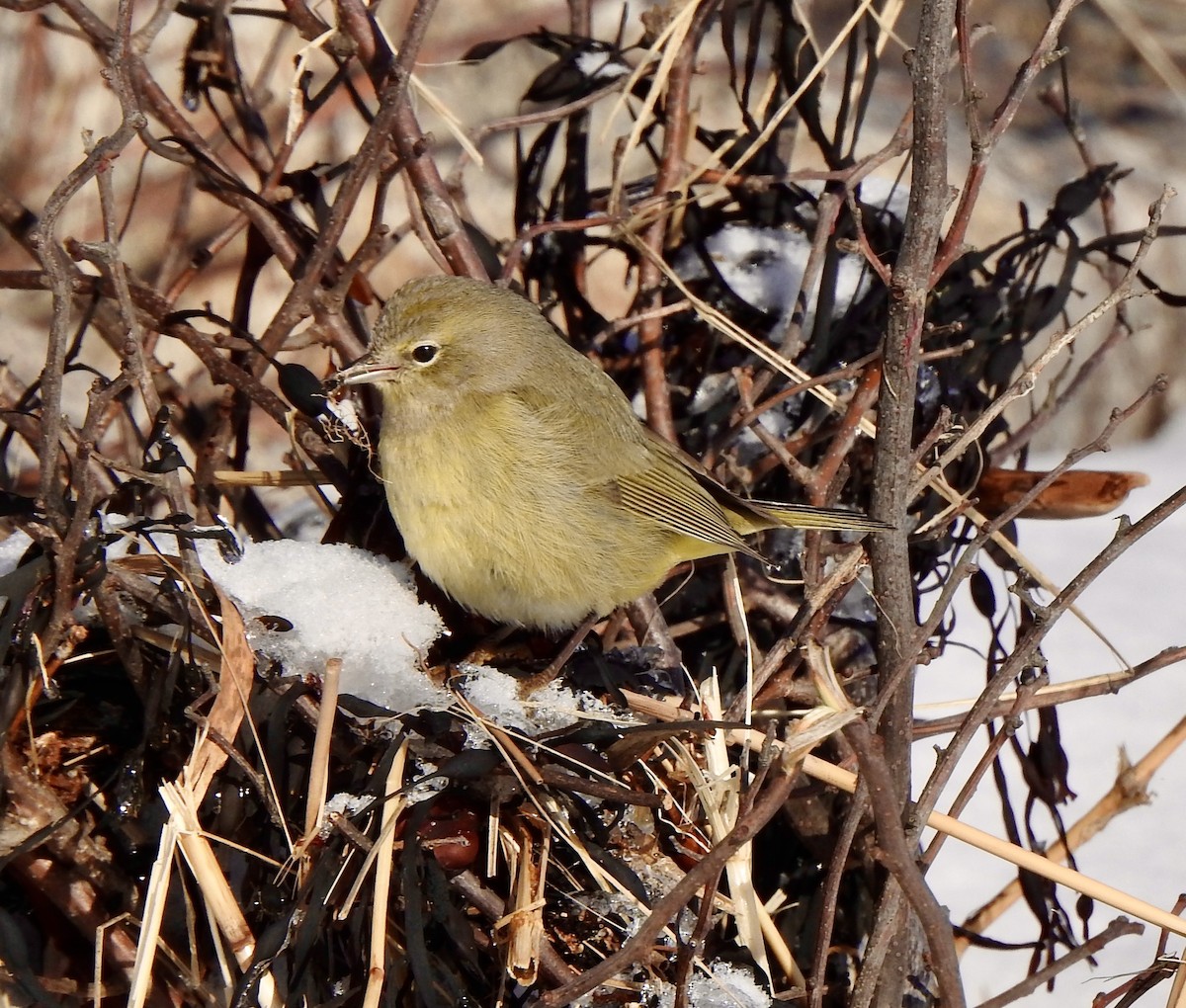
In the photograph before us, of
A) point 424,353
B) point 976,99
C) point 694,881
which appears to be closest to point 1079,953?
point 694,881

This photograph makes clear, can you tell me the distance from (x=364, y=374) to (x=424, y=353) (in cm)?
18

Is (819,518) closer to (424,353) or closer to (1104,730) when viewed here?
(424,353)

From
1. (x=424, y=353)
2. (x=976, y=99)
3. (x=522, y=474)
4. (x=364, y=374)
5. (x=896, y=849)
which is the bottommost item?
(x=896, y=849)

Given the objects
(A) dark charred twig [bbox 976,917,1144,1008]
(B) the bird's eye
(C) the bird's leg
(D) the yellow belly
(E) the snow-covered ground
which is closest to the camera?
(A) dark charred twig [bbox 976,917,1144,1008]

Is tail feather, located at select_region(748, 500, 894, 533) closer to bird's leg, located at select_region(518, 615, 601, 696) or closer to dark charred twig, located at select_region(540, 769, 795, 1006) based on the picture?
bird's leg, located at select_region(518, 615, 601, 696)

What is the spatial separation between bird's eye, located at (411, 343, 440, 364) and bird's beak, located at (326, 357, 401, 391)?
0.06m

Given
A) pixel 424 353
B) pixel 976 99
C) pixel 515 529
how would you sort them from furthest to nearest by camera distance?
pixel 424 353 < pixel 515 529 < pixel 976 99

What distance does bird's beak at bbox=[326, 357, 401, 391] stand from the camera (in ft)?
9.62

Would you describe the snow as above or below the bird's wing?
below

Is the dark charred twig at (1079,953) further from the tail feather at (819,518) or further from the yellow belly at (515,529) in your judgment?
the yellow belly at (515,529)

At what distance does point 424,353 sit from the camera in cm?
307

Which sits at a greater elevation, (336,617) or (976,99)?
(976,99)

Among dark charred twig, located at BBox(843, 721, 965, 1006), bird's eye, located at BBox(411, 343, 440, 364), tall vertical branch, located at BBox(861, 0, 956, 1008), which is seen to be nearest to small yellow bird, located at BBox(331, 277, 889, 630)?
bird's eye, located at BBox(411, 343, 440, 364)

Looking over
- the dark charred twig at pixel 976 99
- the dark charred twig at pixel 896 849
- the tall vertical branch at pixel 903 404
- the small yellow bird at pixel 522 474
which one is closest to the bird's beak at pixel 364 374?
the small yellow bird at pixel 522 474
